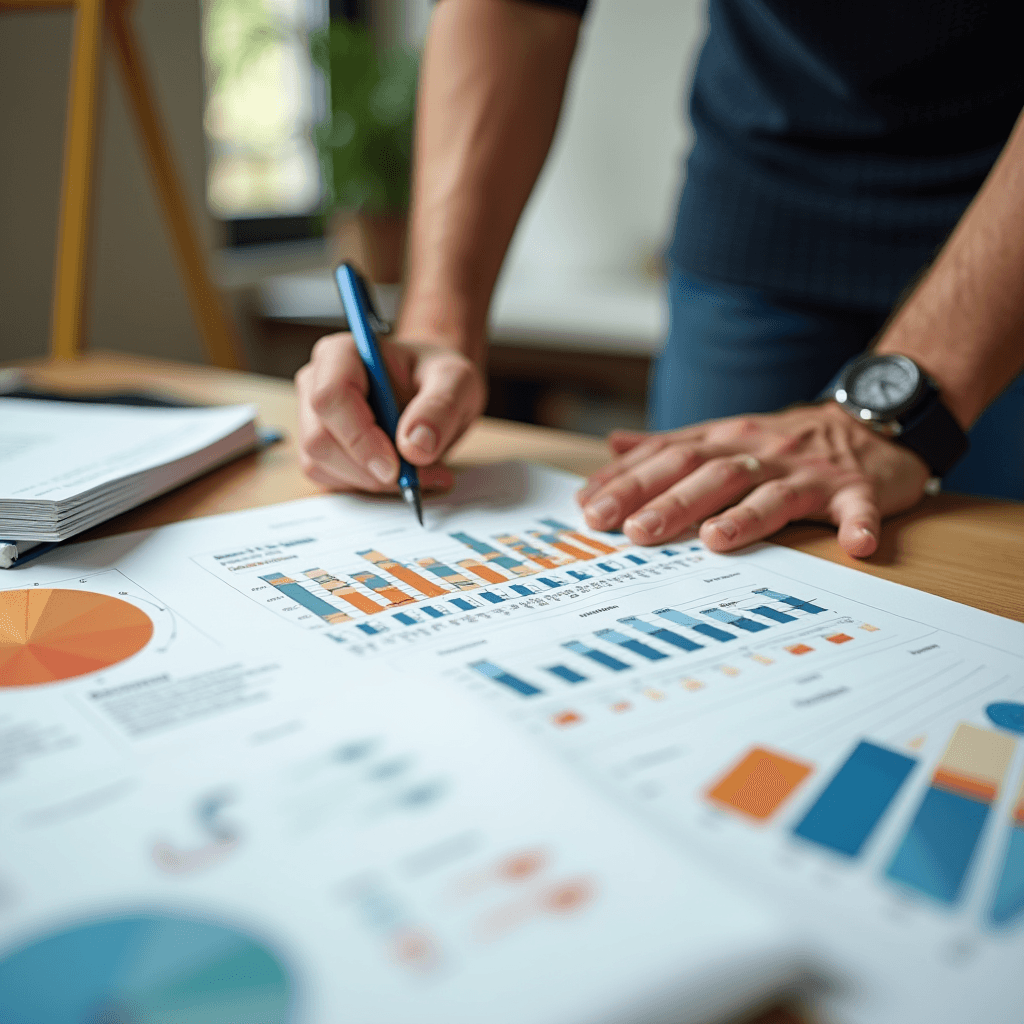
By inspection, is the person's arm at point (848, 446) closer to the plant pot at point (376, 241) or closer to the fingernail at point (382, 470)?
the fingernail at point (382, 470)

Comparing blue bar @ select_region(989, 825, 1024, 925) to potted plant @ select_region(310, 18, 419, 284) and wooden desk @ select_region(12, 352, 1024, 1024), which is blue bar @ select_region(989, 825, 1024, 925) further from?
potted plant @ select_region(310, 18, 419, 284)

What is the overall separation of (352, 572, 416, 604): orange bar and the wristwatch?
40 centimetres

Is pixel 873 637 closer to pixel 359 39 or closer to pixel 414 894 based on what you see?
pixel 414 894

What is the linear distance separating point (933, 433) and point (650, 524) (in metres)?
0.27

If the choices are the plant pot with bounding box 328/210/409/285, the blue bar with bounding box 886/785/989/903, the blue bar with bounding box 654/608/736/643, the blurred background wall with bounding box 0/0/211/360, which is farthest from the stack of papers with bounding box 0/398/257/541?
the plant pot with bounding box 328/210/409/285

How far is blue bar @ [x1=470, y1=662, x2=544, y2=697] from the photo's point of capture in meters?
0.38

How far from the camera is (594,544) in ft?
1.91

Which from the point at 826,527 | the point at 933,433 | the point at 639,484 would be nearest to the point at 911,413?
the point at 933,433

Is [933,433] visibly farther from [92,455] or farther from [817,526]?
[92,455]

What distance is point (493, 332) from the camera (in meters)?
2.25

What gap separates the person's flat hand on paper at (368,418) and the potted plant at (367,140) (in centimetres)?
195

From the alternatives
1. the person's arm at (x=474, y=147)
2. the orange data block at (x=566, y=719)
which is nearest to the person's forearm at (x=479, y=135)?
the person's arm at (x=474, y=147)

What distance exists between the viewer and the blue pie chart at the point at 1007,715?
37 cm

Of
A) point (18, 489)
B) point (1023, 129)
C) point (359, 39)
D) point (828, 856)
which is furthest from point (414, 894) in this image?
point (359, 39)
